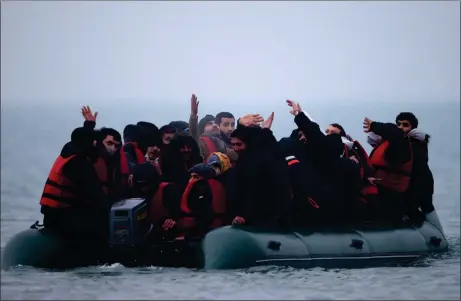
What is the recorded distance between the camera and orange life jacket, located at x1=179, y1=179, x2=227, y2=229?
1994cm

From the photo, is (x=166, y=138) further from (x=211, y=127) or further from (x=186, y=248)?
(x=186, y=248)

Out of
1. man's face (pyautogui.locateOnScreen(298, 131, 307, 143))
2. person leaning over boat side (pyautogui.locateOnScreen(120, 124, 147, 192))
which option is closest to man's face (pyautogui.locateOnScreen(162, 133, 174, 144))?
person leaning over boat side (pyautogui.locateOnScreen(120, 124, 147, 192))

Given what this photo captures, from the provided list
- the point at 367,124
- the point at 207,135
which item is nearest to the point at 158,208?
the point at 207,135

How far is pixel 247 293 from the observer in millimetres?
18625

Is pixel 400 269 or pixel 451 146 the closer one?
pixel 400 269

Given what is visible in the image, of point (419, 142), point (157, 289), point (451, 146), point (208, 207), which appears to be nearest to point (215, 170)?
point (208, 207)

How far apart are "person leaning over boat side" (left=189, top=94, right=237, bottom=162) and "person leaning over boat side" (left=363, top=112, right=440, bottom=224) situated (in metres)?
2.17

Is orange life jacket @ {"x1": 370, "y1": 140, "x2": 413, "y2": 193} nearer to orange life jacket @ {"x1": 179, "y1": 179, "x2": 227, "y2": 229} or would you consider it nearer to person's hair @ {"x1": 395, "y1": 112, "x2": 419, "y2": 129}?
person's hair @ {"x1": 395, "y1": 112, "x2": 419, "y2": 129}

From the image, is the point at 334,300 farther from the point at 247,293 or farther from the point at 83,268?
the point at 83,268

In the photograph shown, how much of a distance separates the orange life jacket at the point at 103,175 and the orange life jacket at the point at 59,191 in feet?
1.84

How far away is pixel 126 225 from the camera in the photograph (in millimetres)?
19766

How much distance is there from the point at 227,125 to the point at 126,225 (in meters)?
3.42

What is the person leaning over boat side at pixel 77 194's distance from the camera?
64.4 ft

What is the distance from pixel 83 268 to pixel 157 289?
5.31ft
